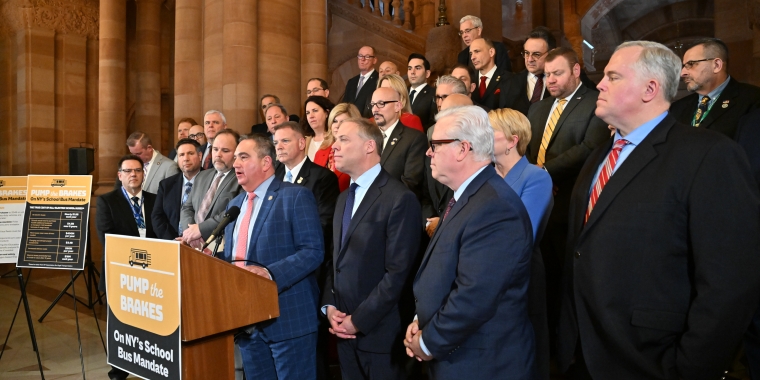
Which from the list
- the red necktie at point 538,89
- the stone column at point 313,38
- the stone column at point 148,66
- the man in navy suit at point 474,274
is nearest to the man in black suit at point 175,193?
the red necktie at point 538,89

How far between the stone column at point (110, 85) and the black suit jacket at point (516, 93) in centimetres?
1025

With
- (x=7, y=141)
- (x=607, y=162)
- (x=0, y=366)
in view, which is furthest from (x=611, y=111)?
(x=7, y=141)

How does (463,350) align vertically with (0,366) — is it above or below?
above

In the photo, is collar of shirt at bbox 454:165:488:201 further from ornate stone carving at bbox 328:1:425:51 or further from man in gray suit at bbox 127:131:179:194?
ornate stone carving at bbox 328:1:425:51

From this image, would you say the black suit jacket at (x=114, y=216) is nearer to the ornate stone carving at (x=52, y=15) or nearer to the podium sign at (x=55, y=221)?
the podium sign at (x=55, y=221)

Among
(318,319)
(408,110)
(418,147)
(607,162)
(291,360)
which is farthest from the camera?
(408,110)

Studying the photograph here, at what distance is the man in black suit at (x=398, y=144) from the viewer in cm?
432

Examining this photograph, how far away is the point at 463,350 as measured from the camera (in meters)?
2.32

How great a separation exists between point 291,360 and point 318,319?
13.3 inches

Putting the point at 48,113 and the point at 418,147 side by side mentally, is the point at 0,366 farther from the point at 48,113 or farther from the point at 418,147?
the point at 48,113

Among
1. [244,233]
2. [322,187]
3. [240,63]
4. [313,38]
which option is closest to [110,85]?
[313,38]

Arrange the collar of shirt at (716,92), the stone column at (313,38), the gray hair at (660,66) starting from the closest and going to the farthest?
the gray hair at (660,66) < the collar of shirt at (716,92) < the stone column at (313,38)

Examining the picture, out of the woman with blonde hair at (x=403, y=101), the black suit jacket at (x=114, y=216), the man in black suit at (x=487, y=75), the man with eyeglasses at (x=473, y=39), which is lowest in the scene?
the black suit jacket at (x=114, y=216)

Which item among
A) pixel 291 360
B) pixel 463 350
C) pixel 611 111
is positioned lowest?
pixel 291 360
